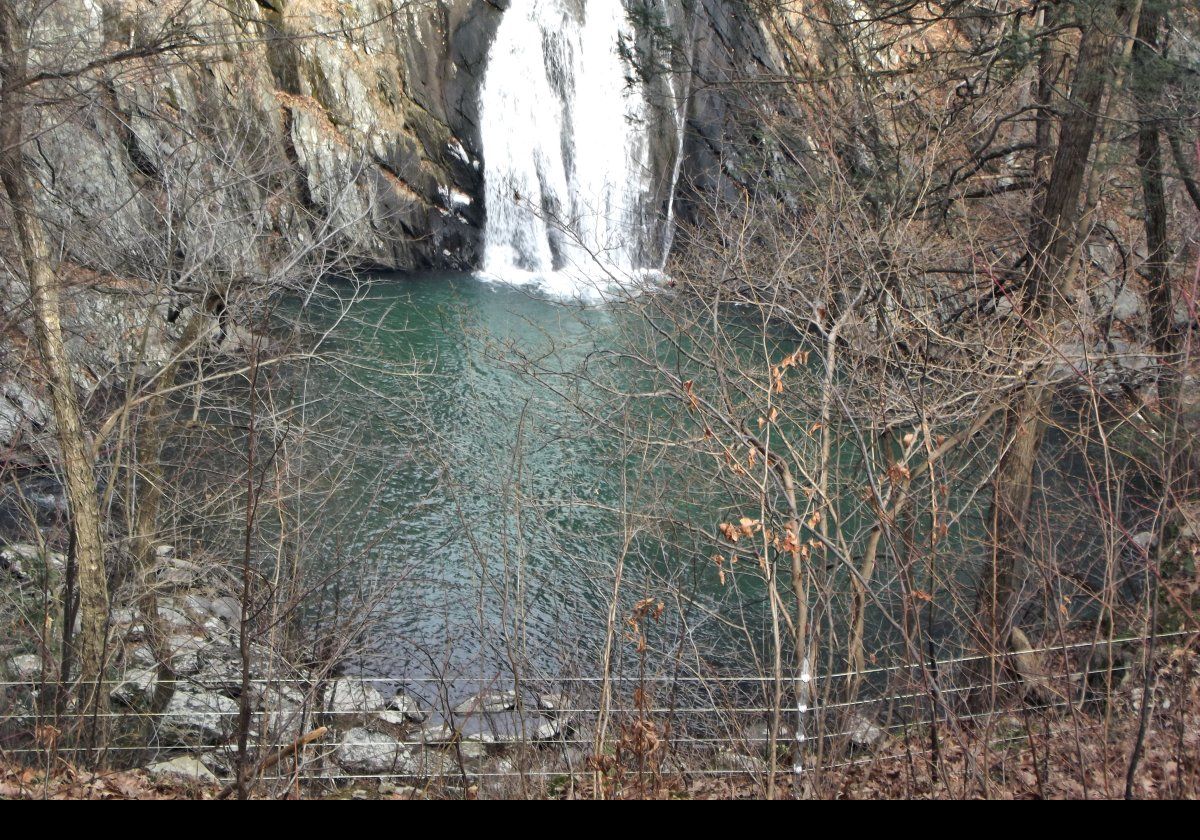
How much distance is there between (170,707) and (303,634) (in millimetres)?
1670

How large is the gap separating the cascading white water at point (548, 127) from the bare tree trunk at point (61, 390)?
16.4 metres

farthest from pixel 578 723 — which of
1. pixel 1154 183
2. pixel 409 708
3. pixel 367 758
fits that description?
pixel 1154 183

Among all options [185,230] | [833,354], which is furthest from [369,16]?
[833,354]

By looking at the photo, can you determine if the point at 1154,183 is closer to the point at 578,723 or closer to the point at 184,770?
the point at 578,723

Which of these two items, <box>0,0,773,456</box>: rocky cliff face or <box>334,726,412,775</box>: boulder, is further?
<box>0,0,773,456</box>: rocky cliff face

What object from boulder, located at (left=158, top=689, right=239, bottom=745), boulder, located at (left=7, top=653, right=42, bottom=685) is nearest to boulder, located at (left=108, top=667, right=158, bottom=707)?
boulder, located at (left=158, top=689, right=239, bottom=745)

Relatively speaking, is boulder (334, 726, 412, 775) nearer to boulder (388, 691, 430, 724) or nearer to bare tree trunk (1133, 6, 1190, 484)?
boulder (388, 691, 430, 724)

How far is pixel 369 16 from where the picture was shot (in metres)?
20.8

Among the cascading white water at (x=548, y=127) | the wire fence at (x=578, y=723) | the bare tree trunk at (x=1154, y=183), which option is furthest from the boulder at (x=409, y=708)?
the cascading white water at (x=548, y=127)

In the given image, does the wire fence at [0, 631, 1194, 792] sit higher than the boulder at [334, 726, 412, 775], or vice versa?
the wire fence at [0, 631, 1194, 792]

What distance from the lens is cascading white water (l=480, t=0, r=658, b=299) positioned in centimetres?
2298

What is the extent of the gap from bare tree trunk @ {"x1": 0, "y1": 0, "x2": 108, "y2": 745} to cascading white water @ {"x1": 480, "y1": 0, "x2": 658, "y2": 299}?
53.9ft

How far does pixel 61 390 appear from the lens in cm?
669

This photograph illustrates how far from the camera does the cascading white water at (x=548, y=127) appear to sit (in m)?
23.0
